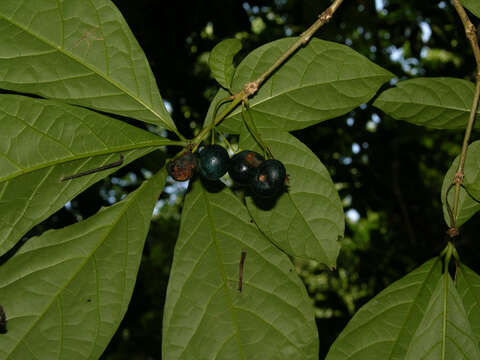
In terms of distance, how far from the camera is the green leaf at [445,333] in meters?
1.20

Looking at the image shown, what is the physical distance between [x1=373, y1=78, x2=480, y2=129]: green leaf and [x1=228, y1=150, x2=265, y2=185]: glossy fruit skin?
1.63ft

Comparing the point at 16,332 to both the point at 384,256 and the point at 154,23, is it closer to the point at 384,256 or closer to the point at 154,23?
the point at 154,23

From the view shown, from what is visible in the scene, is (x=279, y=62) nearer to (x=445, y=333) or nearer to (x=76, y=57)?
(x=76, y=57)

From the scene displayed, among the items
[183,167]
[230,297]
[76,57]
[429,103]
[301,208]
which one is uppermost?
[76,57]

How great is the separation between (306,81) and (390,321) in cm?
78

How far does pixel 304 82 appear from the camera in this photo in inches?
53.3

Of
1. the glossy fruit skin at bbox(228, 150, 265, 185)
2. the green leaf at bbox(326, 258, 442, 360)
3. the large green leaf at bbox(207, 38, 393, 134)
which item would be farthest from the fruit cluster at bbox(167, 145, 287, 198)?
the green leaf at bbox(326, 258, 442, 360)

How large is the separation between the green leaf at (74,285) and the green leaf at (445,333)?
0.83 metres

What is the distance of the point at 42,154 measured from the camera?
1128mm

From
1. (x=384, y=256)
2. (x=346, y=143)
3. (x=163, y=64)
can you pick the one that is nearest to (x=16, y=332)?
(x=163, y=64)

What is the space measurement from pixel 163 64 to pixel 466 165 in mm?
2548

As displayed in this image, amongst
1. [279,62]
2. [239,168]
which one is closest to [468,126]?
[279,62]

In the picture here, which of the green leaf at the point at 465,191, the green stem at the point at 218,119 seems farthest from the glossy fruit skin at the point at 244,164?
the green leaf at the point at 465,191

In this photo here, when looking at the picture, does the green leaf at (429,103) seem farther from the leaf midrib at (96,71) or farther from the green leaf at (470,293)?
the leaf midrib at (96,71)
